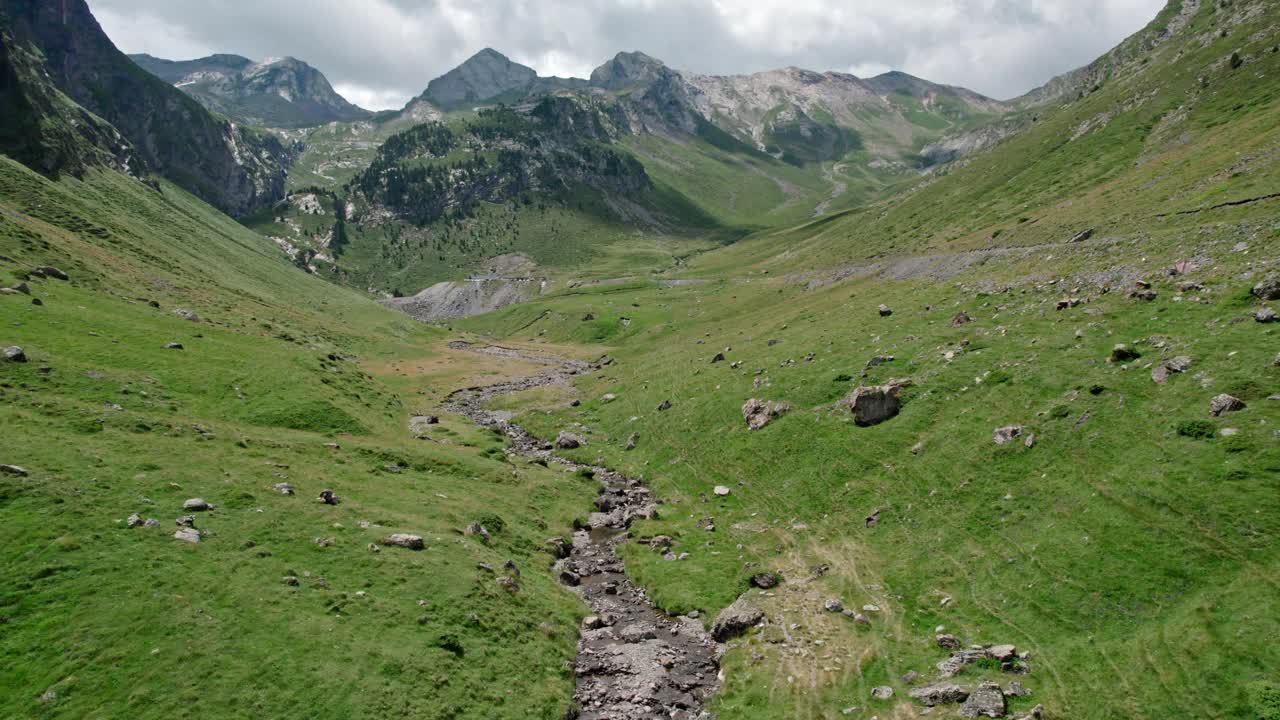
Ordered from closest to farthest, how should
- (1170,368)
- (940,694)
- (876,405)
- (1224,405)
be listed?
(940,694)
(1224,405)
(1170,368)
(876,405)

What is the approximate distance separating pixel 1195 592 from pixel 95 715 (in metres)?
40.1

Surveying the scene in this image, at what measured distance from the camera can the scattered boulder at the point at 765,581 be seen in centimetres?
3509

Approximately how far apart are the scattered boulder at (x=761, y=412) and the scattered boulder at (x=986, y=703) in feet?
107

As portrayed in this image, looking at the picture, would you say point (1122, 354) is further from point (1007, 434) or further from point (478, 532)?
point (478, 532)

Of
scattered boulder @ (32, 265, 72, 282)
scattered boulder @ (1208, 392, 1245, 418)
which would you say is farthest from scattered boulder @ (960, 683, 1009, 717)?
scattered boulder @ (32, 265, 72, 282)

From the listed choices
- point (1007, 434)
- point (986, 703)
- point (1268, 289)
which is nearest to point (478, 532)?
point (986, 703)

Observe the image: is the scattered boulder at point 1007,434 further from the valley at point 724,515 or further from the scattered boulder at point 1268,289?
the scattered boulder at point 1268,289

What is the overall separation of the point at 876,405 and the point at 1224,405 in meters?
20.4

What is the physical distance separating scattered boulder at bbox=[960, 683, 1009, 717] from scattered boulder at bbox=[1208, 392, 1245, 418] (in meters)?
19.2

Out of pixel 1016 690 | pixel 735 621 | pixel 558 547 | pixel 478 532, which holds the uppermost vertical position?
pixel 1016 690

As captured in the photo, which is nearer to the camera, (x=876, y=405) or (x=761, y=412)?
(x=876, y=405)

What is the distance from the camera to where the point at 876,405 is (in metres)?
47.0

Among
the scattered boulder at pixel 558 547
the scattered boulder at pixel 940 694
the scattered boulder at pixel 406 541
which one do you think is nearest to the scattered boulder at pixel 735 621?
the scattered boulder at pixel 940 694

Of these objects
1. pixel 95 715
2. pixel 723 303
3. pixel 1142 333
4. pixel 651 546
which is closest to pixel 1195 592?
pixel 1142 333
